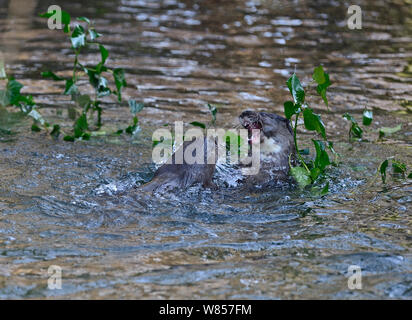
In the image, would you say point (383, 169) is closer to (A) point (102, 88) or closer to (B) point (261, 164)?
(B) point (261, 164)

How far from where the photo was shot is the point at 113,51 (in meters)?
8.55

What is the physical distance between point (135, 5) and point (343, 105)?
18.5 ft

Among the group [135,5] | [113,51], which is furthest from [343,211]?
[135,5]

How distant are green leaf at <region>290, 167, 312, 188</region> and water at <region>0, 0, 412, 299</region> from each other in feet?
A: 0.32

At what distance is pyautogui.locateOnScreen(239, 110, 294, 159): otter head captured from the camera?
4461 millimetres

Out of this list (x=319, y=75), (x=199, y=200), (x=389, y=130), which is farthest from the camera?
(x=389, y=130)

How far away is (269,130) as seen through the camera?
4504mm

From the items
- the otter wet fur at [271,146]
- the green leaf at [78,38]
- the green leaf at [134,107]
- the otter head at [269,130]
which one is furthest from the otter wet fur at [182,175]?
the green leaf at [78,38]

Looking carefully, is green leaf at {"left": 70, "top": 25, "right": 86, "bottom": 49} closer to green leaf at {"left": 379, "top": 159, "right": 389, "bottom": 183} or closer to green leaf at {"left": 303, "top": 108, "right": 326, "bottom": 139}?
green leaf at {"left": 303, "top": 108, "right": 326, "bottom": 139}

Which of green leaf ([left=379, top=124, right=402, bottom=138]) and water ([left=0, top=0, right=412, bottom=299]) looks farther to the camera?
green leaf ([left=379, top=124, right=402, bottom=138])

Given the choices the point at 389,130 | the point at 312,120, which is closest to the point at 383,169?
the point at 312,120

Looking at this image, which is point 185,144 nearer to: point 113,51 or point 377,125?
point 377,125

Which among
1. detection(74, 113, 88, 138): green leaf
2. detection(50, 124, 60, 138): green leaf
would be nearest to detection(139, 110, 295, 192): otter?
detection(74, 113, 88, 138): green leaf

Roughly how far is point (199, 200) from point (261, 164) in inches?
24.0
